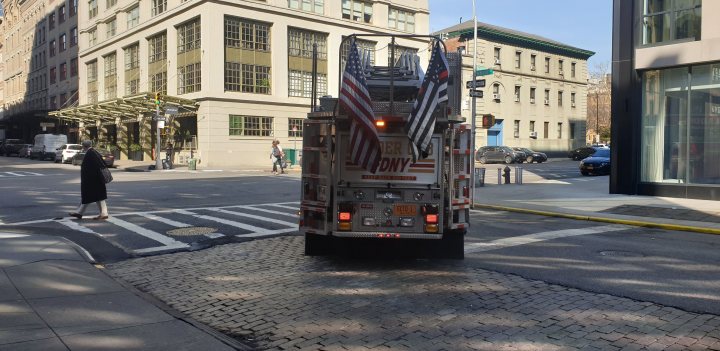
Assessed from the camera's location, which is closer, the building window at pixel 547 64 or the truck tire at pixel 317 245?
the truck tire at pixel 317 245

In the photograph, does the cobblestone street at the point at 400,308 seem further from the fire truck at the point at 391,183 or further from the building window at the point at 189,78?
the building window at the point at 189,78

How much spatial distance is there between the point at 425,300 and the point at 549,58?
62200 millimetres

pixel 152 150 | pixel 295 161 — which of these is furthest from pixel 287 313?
pixel 152 150

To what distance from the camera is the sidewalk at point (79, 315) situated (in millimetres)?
5012

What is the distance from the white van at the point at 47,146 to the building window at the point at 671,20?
49.7m

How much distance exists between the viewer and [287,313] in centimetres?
609

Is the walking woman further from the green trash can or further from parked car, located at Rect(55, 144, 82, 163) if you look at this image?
parked car, located at Rect(55, 144, 82, 163)

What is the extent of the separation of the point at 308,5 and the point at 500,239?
4013 cm

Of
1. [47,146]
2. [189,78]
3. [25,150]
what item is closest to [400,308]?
[189,78]

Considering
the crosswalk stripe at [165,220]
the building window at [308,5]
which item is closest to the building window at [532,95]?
the building window at [308,5]

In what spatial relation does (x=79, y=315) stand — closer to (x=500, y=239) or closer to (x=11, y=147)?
(x=500, y=239)

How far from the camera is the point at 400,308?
6203mm

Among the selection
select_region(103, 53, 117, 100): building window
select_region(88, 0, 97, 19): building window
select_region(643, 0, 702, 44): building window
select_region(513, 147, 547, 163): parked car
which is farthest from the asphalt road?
select_region(88, 0, 97, 19): building window

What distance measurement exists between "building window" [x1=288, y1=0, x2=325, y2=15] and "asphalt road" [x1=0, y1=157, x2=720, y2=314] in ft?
103
